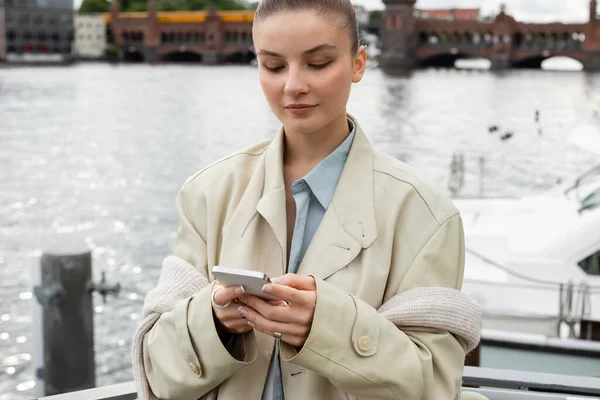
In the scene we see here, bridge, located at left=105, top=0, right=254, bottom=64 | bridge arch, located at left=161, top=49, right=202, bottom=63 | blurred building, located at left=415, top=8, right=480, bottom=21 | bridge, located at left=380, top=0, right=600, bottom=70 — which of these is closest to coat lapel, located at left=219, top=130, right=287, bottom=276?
bridge, located at left=380, top=0, right=600, bottom=70

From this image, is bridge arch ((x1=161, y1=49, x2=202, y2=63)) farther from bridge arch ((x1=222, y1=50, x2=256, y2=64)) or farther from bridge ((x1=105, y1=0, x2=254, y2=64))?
bridge arch ((x1=222, y1=50, x2=256, y2=64))

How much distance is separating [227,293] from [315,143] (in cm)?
35

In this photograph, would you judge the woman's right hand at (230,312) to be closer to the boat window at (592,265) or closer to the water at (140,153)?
the water at (140,153)

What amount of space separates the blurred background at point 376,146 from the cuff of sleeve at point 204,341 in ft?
1.87

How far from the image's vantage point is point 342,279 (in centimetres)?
134

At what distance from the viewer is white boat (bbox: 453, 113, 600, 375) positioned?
15.6 ft

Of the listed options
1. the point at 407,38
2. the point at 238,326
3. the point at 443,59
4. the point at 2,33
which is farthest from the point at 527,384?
the point at 443,59

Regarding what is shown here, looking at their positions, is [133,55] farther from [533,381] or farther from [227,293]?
[227,293]

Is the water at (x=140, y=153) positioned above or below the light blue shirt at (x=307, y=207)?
below

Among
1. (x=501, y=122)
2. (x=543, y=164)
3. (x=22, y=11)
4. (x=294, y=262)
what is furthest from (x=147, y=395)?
(x=22, y=11)

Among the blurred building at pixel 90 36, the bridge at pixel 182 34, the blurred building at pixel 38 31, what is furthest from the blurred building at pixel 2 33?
the bridge at pixel 182 34

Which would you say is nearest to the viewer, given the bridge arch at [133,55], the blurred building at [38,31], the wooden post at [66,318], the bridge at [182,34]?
the wooden post at [66,318]

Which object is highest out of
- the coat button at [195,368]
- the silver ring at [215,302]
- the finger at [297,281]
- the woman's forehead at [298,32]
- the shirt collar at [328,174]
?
the woman's forehead at [298,32]

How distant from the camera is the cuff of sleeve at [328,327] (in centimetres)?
124
